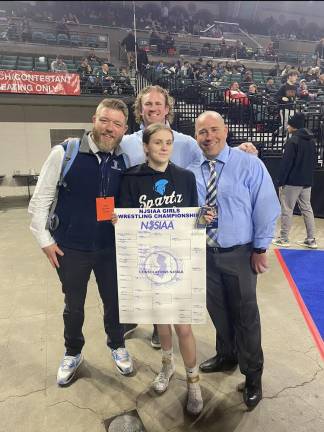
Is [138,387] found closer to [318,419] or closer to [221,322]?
[221,322]

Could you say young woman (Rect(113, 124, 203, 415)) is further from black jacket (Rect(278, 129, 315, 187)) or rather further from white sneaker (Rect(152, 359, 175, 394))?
black jacket (Rect(278, 129, 315, 187))

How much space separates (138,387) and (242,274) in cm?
102

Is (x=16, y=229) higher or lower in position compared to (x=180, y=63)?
lower

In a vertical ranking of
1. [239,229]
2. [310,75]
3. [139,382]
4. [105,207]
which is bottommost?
[139,382]

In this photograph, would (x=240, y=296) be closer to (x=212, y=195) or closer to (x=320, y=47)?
(x=212, y=195)

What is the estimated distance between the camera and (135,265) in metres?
1.80

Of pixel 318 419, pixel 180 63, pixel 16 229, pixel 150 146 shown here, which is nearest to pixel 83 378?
pixel 318 419

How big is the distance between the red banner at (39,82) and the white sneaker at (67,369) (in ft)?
22.3

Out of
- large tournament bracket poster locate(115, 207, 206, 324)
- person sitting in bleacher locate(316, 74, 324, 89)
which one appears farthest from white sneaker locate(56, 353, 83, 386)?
person sitting in bleacher locate(316, 74, 324, 89)

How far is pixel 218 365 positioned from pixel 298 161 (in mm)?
2961

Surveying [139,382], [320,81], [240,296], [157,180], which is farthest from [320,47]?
[320,81]

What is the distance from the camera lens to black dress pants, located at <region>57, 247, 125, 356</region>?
2.02 m

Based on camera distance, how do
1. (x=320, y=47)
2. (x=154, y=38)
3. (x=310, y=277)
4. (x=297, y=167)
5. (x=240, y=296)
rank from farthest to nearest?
(x=297, y=167) → (x=310, y=277) → (x=320, y=47) → (x=154, y=38) → (x=240, y=296)

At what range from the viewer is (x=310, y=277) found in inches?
145
